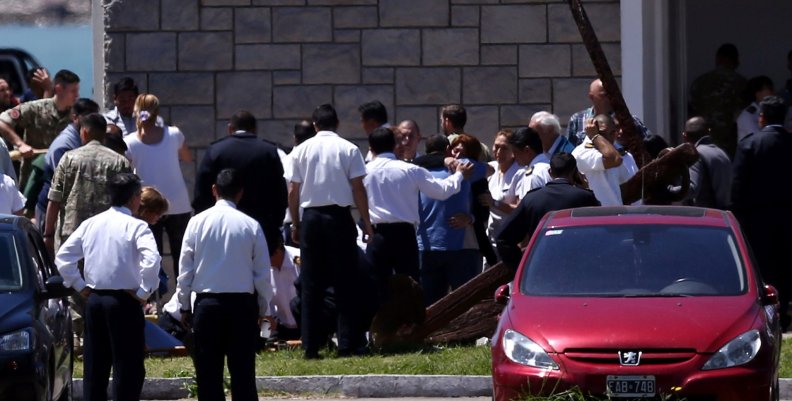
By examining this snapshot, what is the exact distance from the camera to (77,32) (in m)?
20.2

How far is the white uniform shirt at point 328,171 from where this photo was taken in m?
12.7

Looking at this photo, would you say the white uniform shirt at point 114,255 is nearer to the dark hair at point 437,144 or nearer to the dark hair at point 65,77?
the dark hair at point 437,144

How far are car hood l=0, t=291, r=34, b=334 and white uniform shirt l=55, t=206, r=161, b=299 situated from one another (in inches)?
15.9

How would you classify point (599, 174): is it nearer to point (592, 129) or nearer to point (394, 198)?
point (592, 129)

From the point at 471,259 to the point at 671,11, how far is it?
184 inches

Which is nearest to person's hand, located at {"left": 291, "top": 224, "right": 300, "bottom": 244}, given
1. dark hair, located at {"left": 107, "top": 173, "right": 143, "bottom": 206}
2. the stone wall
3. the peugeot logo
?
dark hair, located at {"left": 107, "top": 173, "right": 143, "bottom": 206}

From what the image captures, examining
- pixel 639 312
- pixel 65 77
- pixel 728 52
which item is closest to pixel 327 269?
pixel 65 77

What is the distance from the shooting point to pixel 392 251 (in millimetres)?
13305

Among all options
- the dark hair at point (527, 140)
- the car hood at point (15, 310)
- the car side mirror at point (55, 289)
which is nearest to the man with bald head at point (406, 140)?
the dark hair at point (527, 140)

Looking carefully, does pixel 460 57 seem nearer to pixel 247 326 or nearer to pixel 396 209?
pixel 396 209

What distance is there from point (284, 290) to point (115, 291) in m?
3.85

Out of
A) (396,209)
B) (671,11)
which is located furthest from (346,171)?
(671,11)

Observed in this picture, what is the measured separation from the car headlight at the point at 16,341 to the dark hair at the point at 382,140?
4.33 meters

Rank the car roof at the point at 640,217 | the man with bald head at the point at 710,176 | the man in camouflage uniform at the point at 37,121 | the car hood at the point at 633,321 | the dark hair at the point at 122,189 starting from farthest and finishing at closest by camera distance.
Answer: the man in camouflage uniform at the point at 37,121 → the man with bald head at the point at 710,176 → the dark hair at the point at 122,189 → the car roof at the point at 640,217 → the car hood at the point at 633,321
